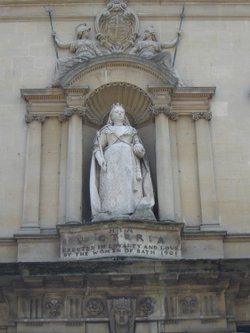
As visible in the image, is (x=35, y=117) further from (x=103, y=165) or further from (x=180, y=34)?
(x=180, y=34)

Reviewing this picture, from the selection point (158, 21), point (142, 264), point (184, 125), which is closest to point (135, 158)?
point (184, 125)

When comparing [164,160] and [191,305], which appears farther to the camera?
[164,160]

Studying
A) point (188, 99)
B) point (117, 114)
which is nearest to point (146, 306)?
point (117, 114)

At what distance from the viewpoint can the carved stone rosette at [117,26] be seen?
47.4 ft

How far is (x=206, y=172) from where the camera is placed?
13.3 m

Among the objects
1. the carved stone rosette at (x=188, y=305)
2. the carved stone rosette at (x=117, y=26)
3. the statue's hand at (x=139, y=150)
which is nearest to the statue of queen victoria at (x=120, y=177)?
the statue's hand at (x=139, y=150)

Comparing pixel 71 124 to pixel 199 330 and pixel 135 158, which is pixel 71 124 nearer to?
pixel 135 158

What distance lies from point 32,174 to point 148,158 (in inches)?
89.7

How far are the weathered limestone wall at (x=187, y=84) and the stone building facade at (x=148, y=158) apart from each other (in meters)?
0.02

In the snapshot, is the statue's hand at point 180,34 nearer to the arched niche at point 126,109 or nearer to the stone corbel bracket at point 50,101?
the arched niche at point 126,109

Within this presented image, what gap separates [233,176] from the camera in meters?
13.4

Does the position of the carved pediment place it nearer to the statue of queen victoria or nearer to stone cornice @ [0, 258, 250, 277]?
the statue of queen victoria

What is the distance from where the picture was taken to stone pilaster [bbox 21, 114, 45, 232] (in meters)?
12.8

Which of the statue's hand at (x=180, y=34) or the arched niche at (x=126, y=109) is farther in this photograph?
the statue's hand at (x=180, y=34)
